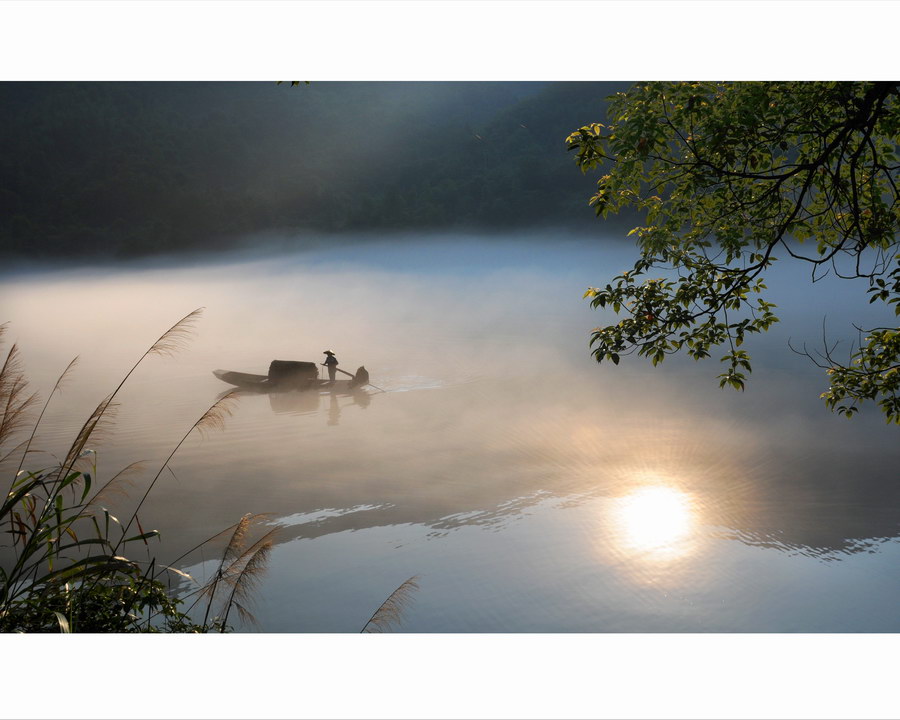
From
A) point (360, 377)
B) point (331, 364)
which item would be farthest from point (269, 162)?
point (360, 377)

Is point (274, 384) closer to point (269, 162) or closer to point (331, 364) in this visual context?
point (331, 364)

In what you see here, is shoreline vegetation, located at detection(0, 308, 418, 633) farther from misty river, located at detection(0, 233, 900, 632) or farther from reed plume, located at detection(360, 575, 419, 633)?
misty river, located at detection(0, 233, 900, 632)

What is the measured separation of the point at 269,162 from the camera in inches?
137

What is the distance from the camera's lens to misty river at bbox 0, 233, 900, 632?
275 centimetres

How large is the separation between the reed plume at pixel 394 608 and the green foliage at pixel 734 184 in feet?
3.87

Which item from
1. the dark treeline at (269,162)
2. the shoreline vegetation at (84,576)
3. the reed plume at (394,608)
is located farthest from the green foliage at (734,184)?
the shoreline vegetation at (84,576)

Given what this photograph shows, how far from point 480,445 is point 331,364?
2.58 feet

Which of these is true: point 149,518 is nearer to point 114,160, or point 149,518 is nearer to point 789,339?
point 114,160

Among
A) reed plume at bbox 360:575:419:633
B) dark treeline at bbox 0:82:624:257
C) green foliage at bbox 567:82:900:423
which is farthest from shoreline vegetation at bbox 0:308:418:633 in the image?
green foliage at bbox 567:82:900:423

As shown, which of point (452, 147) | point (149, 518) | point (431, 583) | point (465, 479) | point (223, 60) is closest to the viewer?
point (223, 60)

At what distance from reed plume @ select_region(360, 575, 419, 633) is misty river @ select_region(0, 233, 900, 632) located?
0.04 m

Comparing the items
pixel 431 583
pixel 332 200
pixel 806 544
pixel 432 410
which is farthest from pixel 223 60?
pixel 806 544

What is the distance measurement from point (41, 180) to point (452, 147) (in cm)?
189

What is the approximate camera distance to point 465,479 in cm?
321
